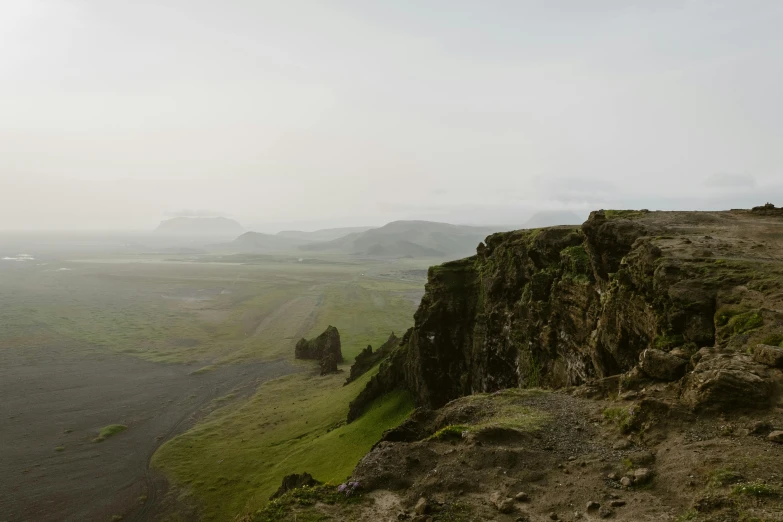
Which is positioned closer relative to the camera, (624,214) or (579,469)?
(579,469)

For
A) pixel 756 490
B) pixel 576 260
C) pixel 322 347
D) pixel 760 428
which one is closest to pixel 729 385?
pixel 760 428

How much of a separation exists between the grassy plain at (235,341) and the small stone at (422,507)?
23641 mm

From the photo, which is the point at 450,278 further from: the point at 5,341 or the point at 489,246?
the point at 5,341

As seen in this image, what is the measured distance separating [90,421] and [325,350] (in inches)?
1572

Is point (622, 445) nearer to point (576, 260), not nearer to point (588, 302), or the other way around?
point (588, 302)

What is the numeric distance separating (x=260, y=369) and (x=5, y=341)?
202 ft

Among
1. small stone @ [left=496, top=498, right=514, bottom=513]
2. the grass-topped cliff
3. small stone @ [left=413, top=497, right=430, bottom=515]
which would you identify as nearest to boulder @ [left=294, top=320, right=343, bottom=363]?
the grass-topped cliff

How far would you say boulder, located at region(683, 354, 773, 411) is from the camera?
13812 millimetres

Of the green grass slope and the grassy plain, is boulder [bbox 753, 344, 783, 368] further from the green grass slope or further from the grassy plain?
the grassy plain

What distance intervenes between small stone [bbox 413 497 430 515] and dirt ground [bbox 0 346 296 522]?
38.6 meters

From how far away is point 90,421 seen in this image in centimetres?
5947

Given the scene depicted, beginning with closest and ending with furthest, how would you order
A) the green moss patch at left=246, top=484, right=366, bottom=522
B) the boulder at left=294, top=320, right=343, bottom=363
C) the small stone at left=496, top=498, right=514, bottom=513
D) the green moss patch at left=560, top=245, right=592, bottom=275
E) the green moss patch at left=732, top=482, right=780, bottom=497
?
the green moss patch at left=732, top=482, right=780, bottom=497
the small stone at left=496, top=498, right=514, bottom=513
the green moss patch at left=246, top=484, right=366, bottom=522
the green moss patch at left=560, top=245, right=592, bottom=275
the boulder at left=294, top=320, right=343, bottom=363

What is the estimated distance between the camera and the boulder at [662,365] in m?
17.1

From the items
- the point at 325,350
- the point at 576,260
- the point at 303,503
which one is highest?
the point at 576,260
